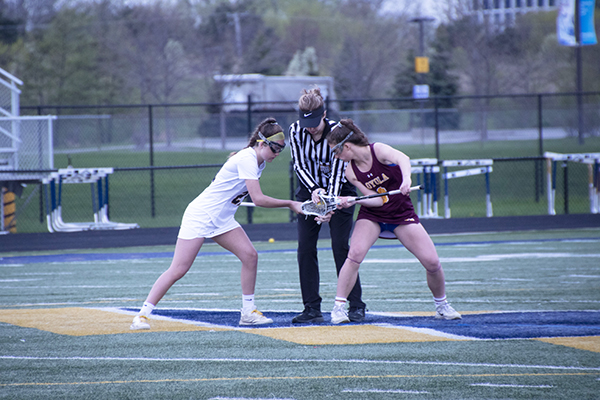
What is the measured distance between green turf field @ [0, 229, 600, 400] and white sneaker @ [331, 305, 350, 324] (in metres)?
0.14

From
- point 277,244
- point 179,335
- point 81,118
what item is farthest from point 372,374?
point 81,118

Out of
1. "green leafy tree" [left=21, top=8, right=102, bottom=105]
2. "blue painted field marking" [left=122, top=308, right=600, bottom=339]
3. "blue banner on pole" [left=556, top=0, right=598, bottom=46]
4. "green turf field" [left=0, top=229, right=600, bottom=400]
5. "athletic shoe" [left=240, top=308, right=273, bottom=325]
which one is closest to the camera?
"green turf field" [left=0, top=229, right=600, bottom=400]

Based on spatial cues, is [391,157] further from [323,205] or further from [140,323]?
[140,323]

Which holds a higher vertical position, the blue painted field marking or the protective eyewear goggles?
the protective eyewear goggles

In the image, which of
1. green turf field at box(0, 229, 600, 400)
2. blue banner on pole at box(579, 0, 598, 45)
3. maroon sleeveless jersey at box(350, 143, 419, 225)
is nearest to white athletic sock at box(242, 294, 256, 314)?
green turf field at box(0, 229, 600, 400)

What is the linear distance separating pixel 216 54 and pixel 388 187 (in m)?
34.4

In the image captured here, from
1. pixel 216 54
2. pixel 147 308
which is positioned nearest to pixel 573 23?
pixel 147 308

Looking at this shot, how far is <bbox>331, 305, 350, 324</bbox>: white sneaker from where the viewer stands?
6.16 metres

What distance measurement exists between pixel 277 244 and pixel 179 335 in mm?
8579

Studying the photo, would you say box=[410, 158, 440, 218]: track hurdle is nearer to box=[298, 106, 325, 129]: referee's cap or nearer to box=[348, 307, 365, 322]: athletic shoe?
box=[348, 307, 365, 322]: athletic shoe

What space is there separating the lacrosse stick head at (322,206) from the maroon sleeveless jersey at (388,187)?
309 millimetres

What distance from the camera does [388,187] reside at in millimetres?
6027

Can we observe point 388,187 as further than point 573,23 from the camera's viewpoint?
No

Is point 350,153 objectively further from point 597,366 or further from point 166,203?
point 166,203
